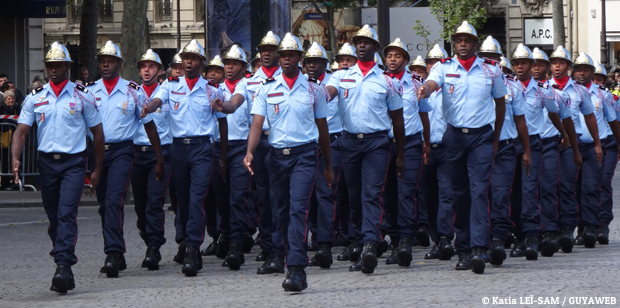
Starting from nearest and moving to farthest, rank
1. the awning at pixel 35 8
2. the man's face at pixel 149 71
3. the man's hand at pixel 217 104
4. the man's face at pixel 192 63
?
1. the man's hand at pixel 217 104
2. the man's face at pixel 192 63
3. the man's face at pixel 149 71
4. the awning at pixel 35 8

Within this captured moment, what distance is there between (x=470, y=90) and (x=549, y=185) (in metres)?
2.15

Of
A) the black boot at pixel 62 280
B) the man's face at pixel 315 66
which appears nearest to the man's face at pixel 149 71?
the man's face at pixel 315 66

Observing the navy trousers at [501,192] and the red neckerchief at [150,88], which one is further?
the red neckerchief at [150,88]

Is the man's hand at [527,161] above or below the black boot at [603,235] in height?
above

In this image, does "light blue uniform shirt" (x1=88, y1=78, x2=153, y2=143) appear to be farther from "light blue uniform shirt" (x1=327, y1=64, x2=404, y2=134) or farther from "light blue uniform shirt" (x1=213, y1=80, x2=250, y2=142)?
"light blue uniform shirt" (x1=327, y1=64, x2=404, y2=134)

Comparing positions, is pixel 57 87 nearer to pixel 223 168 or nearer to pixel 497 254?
pixel 223 168

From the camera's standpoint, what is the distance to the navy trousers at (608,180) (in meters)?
12.6

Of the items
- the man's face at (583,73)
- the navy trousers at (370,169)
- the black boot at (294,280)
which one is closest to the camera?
the black boot at (294,280)

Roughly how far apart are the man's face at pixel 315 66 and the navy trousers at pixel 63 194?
2.44 meters

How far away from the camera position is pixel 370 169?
32.1 ft

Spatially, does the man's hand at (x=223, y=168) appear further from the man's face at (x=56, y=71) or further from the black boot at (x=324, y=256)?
the man's face at (x=56, y=71)

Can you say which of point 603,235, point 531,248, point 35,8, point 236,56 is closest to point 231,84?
point 236,56

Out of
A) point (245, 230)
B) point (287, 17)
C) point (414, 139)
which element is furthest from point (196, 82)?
point (287, 17)

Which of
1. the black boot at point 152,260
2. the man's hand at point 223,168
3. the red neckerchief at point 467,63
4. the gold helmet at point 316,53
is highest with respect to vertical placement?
the gold helmet at point 316,53
